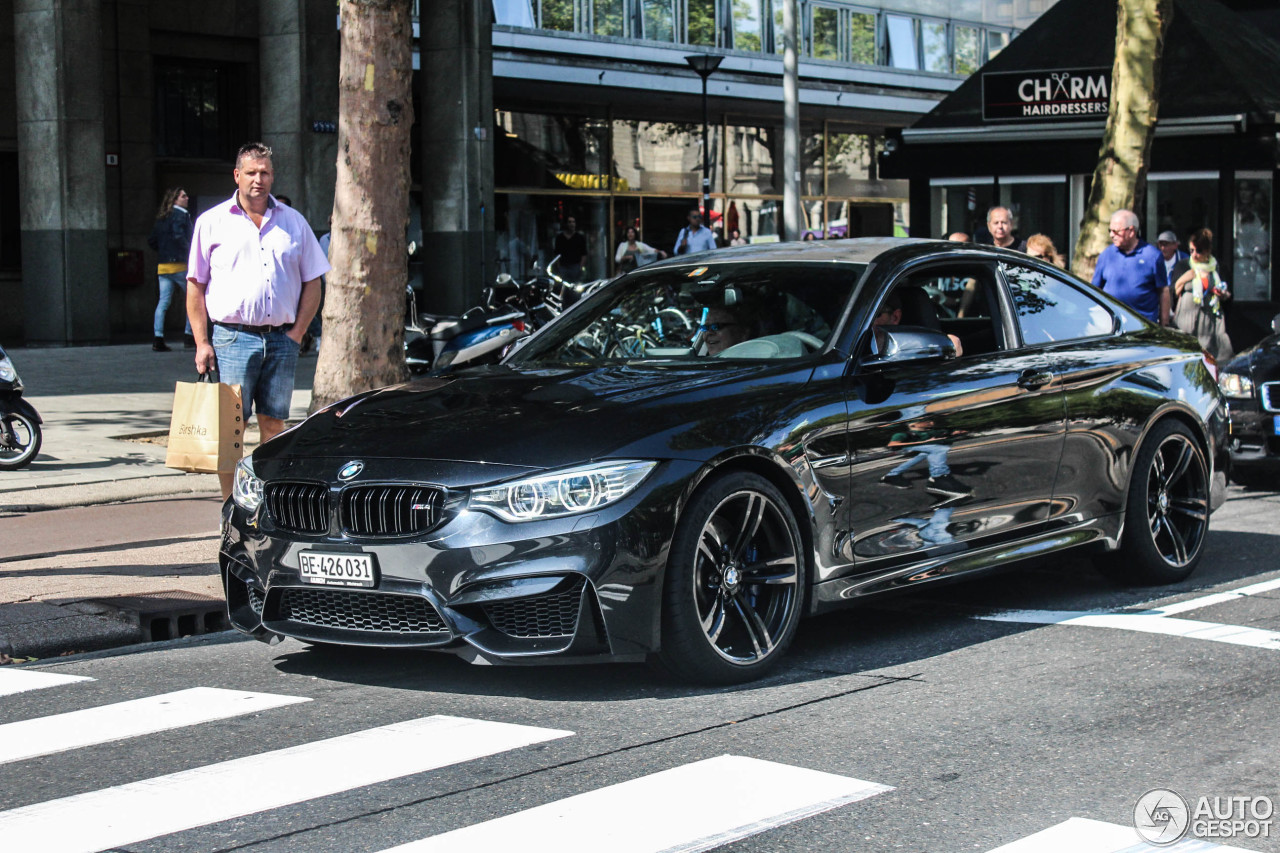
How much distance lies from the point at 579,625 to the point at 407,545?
2.03 ft

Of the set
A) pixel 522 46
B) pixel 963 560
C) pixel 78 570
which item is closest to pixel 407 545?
pixel 963 560

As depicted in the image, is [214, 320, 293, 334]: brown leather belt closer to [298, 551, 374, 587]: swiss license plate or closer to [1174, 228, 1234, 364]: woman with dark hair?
[298, 551, 374, 587]: swiss license plate

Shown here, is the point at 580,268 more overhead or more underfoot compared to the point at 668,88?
more underfoot

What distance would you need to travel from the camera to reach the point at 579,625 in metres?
5.50

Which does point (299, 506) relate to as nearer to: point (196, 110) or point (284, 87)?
point (284, 87)

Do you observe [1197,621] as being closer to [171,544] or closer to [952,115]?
[171,544]

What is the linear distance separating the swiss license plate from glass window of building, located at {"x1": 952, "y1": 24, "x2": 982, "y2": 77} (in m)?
36.2

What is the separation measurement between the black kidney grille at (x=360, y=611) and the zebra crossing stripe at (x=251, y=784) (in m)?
0.33

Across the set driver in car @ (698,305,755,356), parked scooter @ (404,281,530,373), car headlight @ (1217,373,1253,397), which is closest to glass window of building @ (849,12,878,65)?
parked scooter @ (404,281,530,373)

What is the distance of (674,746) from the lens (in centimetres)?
518

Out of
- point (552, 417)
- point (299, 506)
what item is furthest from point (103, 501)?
point (552, 417)

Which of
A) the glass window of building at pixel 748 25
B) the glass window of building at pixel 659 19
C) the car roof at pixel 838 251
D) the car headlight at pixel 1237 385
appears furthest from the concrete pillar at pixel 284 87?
the car roof at pixel 838 251

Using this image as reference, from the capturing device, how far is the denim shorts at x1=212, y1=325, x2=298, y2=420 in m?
8.65

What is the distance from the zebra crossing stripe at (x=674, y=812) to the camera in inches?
168
